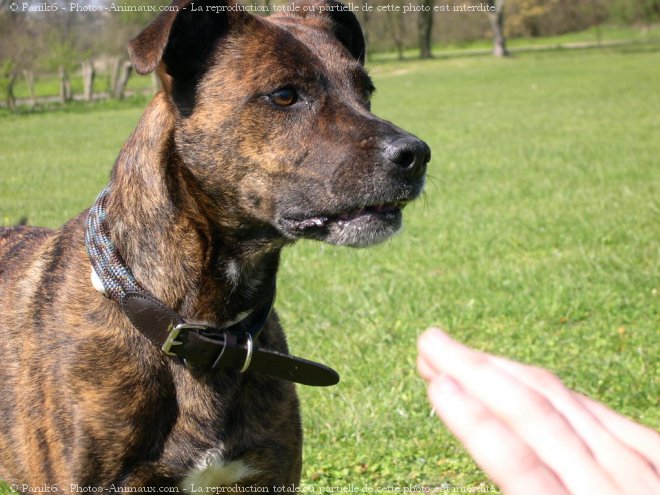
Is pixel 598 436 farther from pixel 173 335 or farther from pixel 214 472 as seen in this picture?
pixel 214 472

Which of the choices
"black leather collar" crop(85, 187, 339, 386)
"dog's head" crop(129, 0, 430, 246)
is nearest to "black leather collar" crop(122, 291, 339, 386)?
"black leather collar" crop(85, 187, 339, 386)

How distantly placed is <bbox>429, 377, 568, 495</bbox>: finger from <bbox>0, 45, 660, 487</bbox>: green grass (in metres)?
2.42

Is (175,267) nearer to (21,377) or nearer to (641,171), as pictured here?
(21,377)

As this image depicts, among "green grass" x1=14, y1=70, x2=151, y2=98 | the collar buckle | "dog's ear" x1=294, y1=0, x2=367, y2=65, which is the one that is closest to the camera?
the collar buckle

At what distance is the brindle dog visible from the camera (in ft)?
9.04

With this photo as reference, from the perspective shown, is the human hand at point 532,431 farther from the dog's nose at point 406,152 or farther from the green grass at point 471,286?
the green grass at point 471,286

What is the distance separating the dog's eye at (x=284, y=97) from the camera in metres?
3.01

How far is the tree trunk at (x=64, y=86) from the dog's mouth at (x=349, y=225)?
31.3 m

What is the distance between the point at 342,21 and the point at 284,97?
87cm

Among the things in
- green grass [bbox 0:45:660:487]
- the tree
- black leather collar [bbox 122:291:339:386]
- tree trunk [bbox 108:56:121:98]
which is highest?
A: black leather collar [bbox 122:291:339:386]

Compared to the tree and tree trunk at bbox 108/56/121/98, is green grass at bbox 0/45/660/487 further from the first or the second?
tree trunk at bbox 108/56/121/98

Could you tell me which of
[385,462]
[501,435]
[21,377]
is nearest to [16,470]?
[21,377]

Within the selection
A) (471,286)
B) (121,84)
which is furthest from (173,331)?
(121,84)

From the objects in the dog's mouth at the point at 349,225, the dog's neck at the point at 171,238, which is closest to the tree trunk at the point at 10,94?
the dog's neck at the point at 171,238
